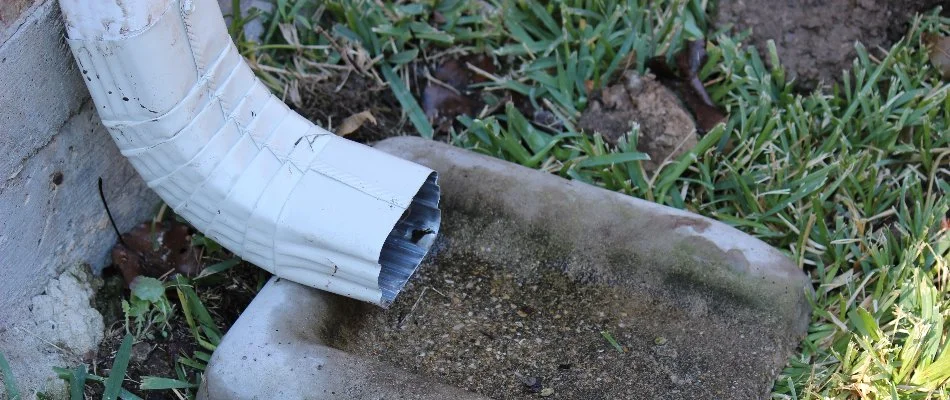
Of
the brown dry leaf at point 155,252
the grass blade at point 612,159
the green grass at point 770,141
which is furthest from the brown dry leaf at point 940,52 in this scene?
the brown dry leaf at point 155,252

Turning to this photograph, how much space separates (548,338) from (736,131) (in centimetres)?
91

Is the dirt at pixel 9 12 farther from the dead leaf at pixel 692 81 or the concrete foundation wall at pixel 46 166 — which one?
the dead leaf at pixel 692 81

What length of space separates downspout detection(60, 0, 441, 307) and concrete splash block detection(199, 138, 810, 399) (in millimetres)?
119

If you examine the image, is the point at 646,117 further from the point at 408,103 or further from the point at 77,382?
the point at 77,382

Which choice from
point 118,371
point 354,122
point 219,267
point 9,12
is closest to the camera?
point 9,12

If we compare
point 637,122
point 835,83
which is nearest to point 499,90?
point 637,122

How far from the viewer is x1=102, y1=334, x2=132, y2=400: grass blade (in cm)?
204

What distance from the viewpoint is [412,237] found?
7.38ft

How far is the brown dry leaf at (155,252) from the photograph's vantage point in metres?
2.32

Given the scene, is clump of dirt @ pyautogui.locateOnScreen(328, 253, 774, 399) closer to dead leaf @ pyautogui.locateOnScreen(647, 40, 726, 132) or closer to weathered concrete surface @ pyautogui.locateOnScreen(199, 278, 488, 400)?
weathered concrete surface @ pyautogui.locateOnScreen(199, 278, 488, 400)

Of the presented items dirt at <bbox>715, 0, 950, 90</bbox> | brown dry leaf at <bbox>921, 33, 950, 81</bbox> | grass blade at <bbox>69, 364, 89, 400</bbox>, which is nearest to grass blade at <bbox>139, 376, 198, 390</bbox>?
grass blade at <bbox>69, 364, 89, 400</bbox>

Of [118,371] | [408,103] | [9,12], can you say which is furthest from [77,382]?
[408,103]

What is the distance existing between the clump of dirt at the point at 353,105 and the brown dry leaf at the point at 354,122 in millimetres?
20

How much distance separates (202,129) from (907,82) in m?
1.97
